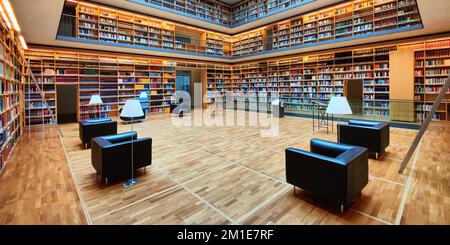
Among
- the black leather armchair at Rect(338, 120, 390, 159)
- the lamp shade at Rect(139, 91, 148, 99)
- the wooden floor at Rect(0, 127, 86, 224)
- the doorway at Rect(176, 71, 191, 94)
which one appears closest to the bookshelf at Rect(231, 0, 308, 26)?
the doorway at Rect(176, 71, 191, 94)

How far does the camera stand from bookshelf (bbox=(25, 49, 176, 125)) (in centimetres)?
893

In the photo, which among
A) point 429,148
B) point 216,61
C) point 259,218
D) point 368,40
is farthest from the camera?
point 216,61

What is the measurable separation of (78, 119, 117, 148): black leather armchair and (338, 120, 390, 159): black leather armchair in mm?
5705

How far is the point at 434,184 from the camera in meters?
3.23

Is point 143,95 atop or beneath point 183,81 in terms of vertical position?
beneath

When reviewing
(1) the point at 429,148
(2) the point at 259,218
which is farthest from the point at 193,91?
(2) the point at 259,218

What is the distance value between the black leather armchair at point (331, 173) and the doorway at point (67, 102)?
10.6m

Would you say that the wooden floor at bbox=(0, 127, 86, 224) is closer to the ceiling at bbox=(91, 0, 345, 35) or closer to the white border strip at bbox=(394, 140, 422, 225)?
the white border strip at bbox=(394, 140, 422, 225)

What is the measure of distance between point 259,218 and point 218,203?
58cm

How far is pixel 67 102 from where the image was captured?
1030 cm

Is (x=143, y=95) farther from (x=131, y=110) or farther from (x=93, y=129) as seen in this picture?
(x=131, y=110)

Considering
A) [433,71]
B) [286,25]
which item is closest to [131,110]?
[433,71]

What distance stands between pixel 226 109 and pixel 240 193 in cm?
1156

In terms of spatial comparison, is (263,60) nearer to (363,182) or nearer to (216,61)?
(216,61)
